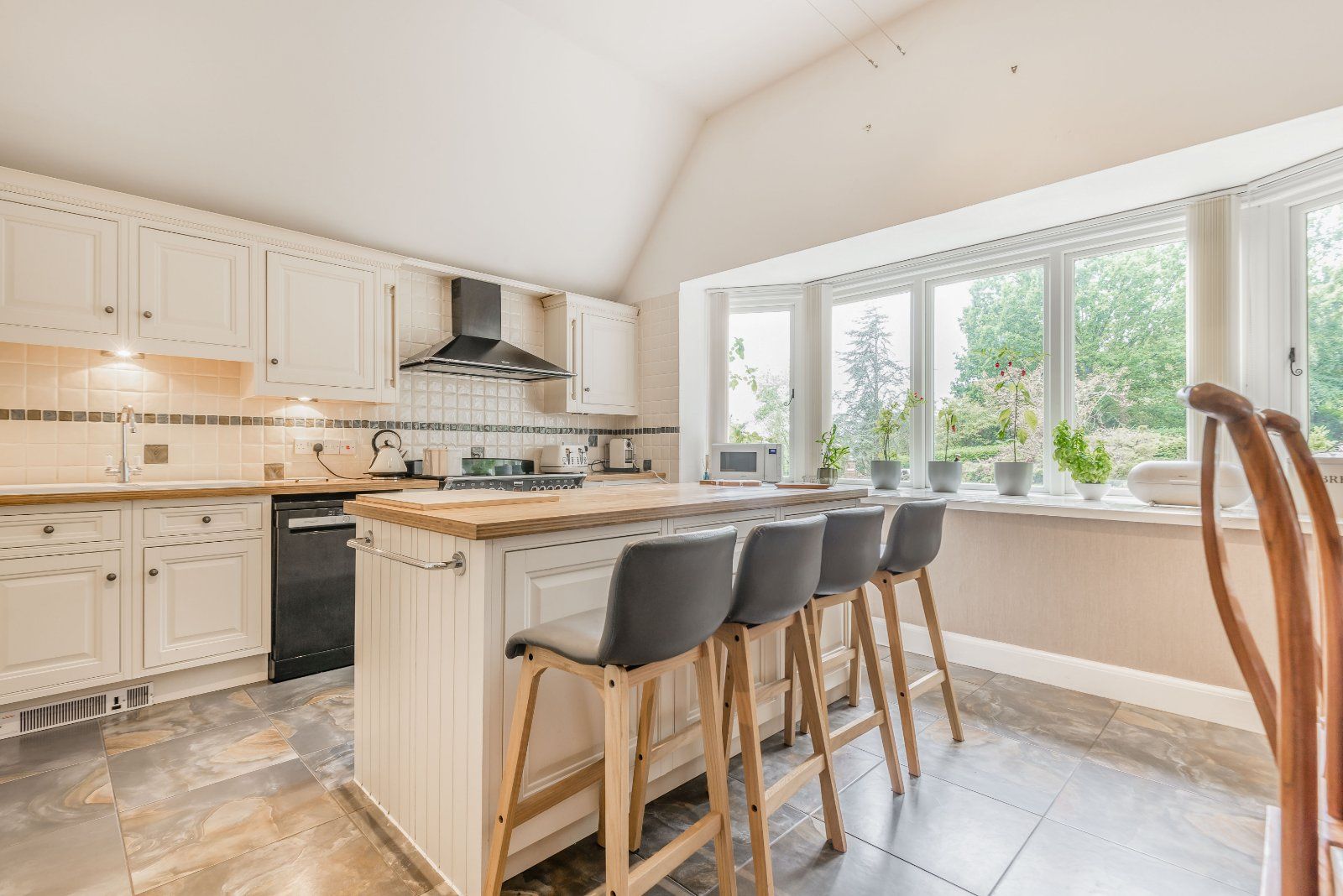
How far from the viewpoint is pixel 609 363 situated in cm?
482

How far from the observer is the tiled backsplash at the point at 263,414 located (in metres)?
2.92

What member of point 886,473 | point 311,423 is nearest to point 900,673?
point 886,473

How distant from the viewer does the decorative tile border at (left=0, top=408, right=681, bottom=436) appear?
293 centimetres

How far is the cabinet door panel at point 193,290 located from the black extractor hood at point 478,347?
0.93m

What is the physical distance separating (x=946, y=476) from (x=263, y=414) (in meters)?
4.03

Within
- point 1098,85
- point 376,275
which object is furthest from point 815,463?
point 376,275

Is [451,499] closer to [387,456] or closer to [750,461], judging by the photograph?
[387,456]

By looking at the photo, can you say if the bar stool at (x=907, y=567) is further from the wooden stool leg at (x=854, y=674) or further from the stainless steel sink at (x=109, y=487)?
the stainless steel sink at (x=109, y=487)

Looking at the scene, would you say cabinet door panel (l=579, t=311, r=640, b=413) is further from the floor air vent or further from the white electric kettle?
the floor air vent

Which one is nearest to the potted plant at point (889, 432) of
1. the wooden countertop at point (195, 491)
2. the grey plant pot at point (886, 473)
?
the grey plant pot at point (886, 473)

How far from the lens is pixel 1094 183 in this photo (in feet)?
9.02

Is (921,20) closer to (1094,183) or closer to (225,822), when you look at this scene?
(1094,183)

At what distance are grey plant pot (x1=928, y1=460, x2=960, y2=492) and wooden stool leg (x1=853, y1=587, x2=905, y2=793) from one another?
1782 millimetres

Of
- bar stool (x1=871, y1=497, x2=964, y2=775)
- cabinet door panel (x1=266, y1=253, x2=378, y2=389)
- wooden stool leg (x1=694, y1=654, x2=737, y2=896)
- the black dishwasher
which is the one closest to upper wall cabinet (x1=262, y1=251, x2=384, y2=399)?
cabinet door panel (x1=266, y1=253, x2=378, y2=389)
